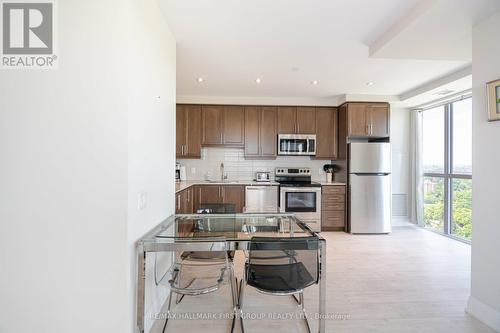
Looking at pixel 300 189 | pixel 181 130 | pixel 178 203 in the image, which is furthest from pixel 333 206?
pixel 181 130

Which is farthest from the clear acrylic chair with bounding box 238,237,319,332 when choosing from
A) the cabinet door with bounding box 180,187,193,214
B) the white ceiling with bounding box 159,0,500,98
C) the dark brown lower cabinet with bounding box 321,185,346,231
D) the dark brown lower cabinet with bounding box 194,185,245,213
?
the dark brown lower cabinet with bounding box 321,185,346,231

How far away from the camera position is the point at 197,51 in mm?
2900

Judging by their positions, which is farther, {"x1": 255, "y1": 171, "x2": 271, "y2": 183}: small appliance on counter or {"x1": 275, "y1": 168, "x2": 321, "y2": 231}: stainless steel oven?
{"x1": 255, "y1": 171, "x2": 271, "y2": 183}: small appliance on counter

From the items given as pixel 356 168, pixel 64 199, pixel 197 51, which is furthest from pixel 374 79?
pixel 64 199

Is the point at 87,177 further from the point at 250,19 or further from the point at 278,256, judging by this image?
the point at 250,19

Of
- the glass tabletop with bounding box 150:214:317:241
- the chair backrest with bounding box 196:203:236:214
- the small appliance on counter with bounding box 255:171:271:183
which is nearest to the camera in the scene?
the glass tabletop with bounding box 150:214:317:241

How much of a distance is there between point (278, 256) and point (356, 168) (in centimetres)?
330

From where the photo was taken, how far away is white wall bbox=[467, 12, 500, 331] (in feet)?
6.35

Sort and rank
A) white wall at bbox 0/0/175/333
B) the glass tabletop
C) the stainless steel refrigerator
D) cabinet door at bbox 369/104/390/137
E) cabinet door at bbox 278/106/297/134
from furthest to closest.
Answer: cabinet door at bbox 278/106/297/134 < cabinet door at bbox 369/104/390/137 < the stainless steel refrigerator < the glass tabletop < white wall at bbox 0/0/175/333

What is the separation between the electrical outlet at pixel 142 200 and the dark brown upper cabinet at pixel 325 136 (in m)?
3.85

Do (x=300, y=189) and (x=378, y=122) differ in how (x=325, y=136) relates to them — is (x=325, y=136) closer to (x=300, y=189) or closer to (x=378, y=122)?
(x=378, y=122)

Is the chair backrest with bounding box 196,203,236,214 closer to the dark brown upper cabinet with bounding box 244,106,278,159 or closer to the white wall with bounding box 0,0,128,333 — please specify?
the white wall with bounding box 0,0,128,333

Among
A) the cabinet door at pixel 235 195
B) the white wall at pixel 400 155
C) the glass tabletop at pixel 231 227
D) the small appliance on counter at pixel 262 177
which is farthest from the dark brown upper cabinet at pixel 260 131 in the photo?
the glass tabletop at pixel 231 227

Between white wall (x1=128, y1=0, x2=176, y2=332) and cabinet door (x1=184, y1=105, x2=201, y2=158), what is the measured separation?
7.74 ft
